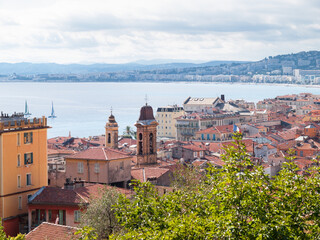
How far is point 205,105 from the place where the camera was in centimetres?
9881

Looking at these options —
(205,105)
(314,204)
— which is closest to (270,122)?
(205,105)

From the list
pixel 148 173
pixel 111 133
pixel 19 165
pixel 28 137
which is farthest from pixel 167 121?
pixel 19 165

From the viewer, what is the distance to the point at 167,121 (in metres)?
87.6

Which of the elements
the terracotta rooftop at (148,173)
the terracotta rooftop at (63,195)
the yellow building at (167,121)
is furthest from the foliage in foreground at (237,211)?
the yellow building at (167,121)

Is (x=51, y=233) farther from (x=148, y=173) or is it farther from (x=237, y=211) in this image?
(x=148, y=173)

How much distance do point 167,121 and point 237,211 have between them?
77351mm

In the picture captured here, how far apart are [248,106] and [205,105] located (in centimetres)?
744

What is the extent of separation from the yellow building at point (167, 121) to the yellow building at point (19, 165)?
61545mm

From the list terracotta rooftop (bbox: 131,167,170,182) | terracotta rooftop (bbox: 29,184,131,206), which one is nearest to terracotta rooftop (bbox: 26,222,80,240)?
terracotta rooftop (bbox: 29,184,131,206)

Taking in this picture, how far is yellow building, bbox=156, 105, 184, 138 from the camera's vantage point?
86.4m

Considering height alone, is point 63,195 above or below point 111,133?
below

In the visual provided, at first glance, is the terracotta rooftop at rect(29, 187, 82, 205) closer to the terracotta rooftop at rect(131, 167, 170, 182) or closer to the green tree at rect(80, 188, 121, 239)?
the green tree at rect(80, 188, 121, 239)

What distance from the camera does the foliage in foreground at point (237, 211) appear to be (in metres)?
9.89

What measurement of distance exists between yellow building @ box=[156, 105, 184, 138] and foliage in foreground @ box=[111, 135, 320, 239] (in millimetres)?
73851
